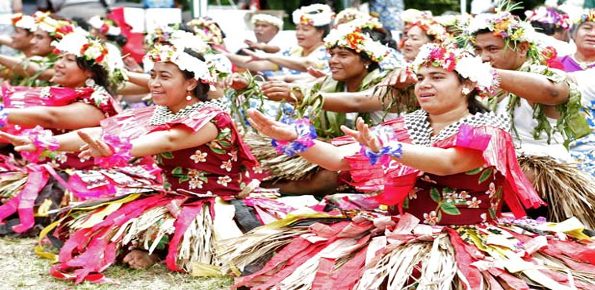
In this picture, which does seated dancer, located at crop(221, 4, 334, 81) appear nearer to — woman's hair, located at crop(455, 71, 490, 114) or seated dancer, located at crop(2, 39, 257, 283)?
seated dancer, located at crop(2, 39, 257, 283)

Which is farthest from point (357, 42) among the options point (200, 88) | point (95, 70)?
point (95, 70)

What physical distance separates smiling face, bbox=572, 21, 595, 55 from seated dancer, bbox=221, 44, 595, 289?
86.5 inches

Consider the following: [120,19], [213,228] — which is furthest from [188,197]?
[120,19]

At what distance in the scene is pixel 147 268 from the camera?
13.0 feet

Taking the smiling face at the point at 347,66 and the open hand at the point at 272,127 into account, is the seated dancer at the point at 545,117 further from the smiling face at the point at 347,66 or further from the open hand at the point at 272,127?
the open hand at the point at 272,127

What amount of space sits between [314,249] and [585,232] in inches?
49.5

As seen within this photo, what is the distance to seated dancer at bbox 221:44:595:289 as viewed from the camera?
9.98 ft

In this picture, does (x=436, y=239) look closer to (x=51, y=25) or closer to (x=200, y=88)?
(x=200, y=88)

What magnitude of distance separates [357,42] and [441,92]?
6.10 ft

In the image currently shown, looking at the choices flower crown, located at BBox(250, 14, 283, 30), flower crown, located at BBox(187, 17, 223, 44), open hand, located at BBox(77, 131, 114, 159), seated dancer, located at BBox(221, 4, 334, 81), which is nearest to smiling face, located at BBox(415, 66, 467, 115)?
open hand, located at BBox(77, 131, 114, 159)

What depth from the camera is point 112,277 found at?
384 cm

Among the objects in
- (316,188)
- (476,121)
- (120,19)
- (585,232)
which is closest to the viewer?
(476,121)

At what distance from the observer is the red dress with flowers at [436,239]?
3047mm

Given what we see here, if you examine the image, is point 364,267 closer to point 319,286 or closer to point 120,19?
point 319,286
